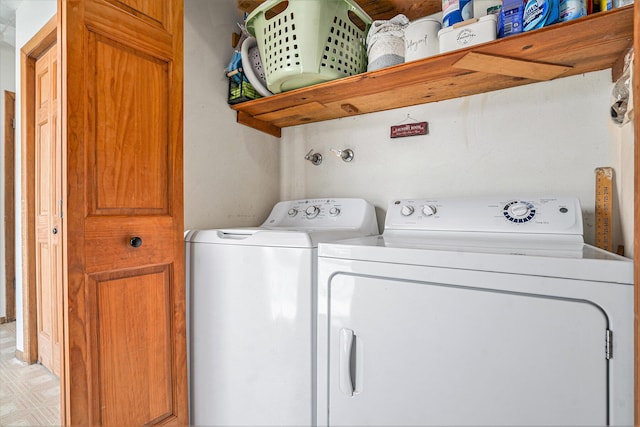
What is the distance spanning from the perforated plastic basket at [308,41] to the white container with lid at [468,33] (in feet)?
1.33

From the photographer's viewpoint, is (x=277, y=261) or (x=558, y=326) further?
(x=277, y=261)

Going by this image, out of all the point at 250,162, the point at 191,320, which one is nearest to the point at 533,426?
the point at 191,320

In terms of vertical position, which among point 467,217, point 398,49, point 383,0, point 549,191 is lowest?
point 467,217

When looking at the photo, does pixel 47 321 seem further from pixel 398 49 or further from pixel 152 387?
pixel 398 49

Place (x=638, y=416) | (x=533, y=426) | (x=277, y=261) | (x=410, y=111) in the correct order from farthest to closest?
(x=410, y=111), (x=277, y=261), (x=533, y=426), (x=638, y=416)

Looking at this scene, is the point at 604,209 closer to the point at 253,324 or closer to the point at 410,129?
the point at 410,129

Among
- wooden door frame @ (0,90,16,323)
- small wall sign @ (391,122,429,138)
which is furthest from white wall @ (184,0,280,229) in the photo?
wooden door frame @ (0,90,16,323)

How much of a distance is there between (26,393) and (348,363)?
6.67 ft

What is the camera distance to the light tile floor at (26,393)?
1.55 meters

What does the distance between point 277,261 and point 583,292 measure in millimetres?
840

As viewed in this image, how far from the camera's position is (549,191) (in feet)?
4.20

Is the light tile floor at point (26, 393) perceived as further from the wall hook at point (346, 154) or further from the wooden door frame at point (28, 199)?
the wall hook at point (346, 154)

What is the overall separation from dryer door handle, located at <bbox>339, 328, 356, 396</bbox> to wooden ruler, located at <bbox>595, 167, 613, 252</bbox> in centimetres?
98

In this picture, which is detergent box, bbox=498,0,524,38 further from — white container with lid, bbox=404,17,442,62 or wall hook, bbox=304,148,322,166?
wall hook, bbox=304,148,322,166
